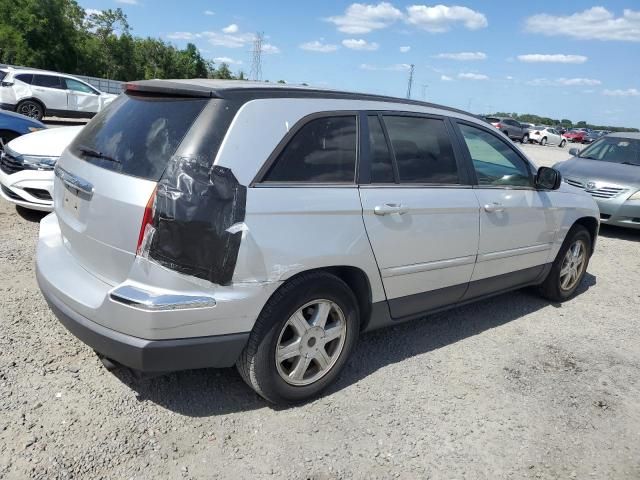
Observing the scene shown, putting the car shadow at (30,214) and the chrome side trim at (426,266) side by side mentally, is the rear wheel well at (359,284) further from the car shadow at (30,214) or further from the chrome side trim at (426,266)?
the car shadow at (30,214)

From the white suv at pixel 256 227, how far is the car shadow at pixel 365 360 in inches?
12.2

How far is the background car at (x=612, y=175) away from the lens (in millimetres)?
8141

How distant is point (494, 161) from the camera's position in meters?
4.32

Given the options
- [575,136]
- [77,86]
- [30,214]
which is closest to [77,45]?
[77,86]

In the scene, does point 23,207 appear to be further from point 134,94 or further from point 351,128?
point 351,128

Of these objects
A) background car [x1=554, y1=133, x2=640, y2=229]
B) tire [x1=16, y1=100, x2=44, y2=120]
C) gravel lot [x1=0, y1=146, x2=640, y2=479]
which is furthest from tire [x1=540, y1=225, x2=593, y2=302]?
tire [x1=16, y1=100, x2=44, y2=120]

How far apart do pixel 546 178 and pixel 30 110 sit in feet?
53.0

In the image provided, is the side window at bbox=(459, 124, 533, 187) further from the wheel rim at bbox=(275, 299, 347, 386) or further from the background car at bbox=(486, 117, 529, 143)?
the background car at bbox=(486, 117, 529, 143)

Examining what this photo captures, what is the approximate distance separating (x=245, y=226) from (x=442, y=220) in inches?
61.1

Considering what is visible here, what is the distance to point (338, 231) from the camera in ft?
9.73

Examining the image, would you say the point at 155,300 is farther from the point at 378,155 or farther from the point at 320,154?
the point at 378,155

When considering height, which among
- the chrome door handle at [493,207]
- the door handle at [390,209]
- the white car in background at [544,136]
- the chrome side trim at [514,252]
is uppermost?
the door handle at [390,209]

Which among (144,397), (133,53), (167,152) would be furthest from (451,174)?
(133,53)

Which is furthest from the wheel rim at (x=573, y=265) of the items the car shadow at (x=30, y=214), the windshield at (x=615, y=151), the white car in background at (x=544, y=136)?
the white car in background at (x=544, y=136)
